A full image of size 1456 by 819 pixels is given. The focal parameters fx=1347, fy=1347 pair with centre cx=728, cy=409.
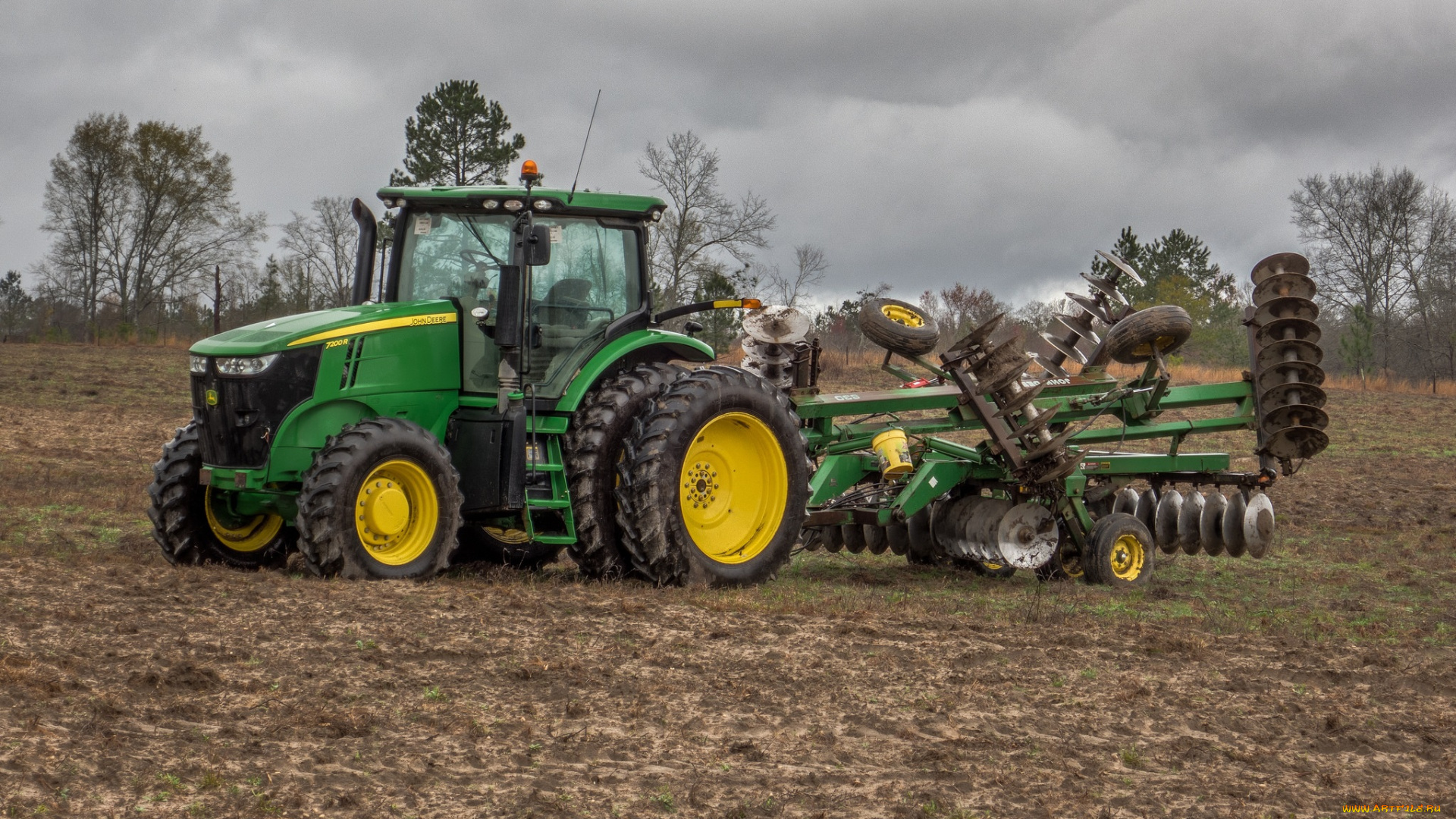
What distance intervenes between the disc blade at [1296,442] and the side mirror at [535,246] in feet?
20.2

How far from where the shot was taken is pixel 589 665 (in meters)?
5.93

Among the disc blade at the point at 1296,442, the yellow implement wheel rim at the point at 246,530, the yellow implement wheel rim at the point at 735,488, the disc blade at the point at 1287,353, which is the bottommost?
the yellow implement wheel rim at the point at 246,530

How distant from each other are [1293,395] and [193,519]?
27.0ft

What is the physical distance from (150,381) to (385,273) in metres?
20.3

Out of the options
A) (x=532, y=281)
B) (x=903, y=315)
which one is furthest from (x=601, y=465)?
(x=903, y=315)

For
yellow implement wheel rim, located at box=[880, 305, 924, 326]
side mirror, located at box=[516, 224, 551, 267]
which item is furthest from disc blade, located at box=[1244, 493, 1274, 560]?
side mirror, located at box=[516, 224, 551, 267]

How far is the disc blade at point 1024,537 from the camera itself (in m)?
9.92

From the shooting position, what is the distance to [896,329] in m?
10.3

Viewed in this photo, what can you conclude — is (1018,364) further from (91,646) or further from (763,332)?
(91,646)

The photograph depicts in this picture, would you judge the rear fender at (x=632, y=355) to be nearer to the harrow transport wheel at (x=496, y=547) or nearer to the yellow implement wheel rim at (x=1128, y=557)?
the harrow transport wheel at (x=496, y=547)

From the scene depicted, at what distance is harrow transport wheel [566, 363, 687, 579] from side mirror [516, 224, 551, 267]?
0.90 m

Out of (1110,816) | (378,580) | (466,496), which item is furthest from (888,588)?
(1110,816)

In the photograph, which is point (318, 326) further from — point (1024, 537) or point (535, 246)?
point (1024, 537)

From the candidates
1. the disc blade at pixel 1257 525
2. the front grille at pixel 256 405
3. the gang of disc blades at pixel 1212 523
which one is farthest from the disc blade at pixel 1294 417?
the front grille at pixel 256 405
